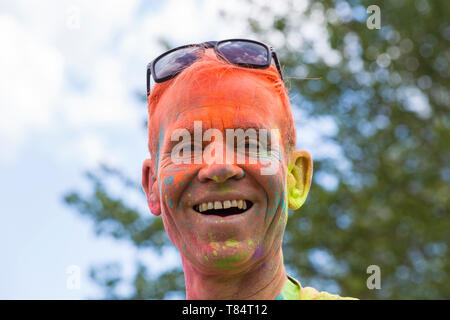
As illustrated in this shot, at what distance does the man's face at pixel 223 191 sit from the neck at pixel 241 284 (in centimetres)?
9

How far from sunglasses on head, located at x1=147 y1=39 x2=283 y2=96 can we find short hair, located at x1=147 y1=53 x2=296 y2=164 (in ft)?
0.11

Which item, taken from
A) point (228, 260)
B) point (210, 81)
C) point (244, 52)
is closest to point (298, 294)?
point (228, 260)

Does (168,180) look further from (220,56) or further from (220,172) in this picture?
(220,56)

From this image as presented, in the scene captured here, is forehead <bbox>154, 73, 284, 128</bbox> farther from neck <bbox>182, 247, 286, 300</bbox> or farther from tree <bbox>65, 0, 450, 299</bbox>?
tree <bbox>65, 0, 450, 299</bbox>

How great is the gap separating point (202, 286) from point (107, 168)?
318 inches

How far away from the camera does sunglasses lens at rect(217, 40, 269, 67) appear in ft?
9.47

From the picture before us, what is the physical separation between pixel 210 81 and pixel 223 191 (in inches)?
21.2

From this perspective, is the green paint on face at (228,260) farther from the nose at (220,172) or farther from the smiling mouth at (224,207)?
the nose at (220,172)

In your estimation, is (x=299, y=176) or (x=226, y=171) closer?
(x=226, y=171)

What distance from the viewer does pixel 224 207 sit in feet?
8.38

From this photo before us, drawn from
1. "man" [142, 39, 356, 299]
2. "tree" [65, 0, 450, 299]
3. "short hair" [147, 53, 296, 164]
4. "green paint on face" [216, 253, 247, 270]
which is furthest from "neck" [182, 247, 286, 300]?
"tree" [65, 0, 450, 299]

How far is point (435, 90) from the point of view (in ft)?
32.3
